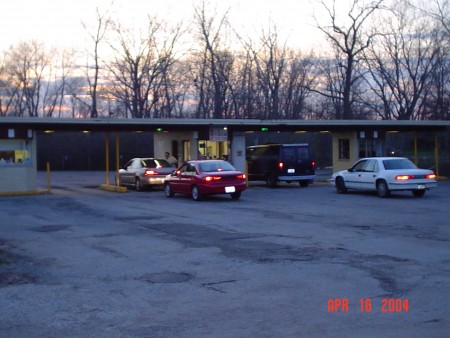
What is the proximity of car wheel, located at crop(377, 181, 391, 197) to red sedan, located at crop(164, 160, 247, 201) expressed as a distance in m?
4.80

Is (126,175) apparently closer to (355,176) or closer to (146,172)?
(146,172)

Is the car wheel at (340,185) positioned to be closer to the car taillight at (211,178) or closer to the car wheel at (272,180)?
the car wheel at (272,180)

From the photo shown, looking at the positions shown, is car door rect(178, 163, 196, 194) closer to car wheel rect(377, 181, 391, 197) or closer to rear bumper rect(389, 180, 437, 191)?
car wheel rect(377, 181, 391, 197)

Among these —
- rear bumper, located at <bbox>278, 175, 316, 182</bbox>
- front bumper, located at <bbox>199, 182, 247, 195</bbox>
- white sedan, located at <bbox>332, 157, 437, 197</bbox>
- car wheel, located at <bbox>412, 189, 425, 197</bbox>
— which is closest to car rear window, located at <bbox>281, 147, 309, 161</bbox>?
rear bumper, located at <bbox>278, 175, 316, 182</bbox>

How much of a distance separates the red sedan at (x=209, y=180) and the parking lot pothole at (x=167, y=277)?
12727 mm

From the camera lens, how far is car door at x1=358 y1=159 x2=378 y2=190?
23172 mm

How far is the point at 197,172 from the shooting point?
23.0m

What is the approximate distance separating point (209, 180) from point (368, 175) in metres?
5.92

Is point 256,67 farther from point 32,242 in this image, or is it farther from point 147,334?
point 147,334

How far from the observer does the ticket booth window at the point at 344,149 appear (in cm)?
3469

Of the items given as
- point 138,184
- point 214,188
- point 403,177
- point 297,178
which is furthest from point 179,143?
point 403,177

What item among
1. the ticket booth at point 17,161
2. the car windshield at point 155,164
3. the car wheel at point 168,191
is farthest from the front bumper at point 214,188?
the ticket booth at point 17,161

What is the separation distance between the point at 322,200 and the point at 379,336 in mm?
16144

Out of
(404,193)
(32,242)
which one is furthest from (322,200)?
(32,242)
